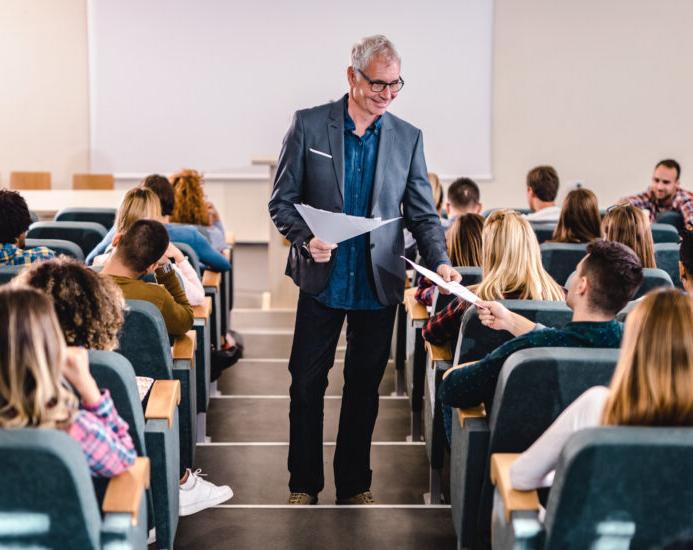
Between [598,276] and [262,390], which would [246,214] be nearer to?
[262,390]

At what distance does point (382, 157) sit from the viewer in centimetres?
304

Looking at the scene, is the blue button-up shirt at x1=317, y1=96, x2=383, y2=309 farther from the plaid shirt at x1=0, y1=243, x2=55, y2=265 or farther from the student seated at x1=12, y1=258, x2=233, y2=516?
the plaid shirt at x1=0, y1=243, x2=55, y2=265

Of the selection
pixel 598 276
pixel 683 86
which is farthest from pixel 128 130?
pixel 598 276

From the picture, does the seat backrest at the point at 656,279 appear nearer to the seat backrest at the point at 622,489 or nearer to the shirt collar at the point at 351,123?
the shirt collar at the point at 351,123

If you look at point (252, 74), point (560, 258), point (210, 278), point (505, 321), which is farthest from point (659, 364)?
point (252, 74)

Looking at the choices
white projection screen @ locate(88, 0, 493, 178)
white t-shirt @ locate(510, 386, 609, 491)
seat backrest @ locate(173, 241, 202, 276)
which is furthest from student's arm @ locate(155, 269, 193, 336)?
white projection screen @ locate(88, 0, 493, 178)

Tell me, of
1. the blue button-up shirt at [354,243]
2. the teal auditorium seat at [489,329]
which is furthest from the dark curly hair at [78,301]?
the teal auditorium seat at [489,329]

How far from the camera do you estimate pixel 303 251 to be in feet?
9.88

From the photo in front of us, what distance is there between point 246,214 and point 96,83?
205 centimetres

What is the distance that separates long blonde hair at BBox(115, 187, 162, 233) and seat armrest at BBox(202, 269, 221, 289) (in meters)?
0.67

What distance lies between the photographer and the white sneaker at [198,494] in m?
3.12

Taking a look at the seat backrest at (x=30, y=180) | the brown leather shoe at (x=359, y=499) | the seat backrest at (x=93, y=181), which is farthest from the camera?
the seat backrest at (x=30, y=180)

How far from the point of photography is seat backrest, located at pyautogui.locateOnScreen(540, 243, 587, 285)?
407cm

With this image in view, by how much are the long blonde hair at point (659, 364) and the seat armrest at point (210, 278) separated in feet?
9.90
